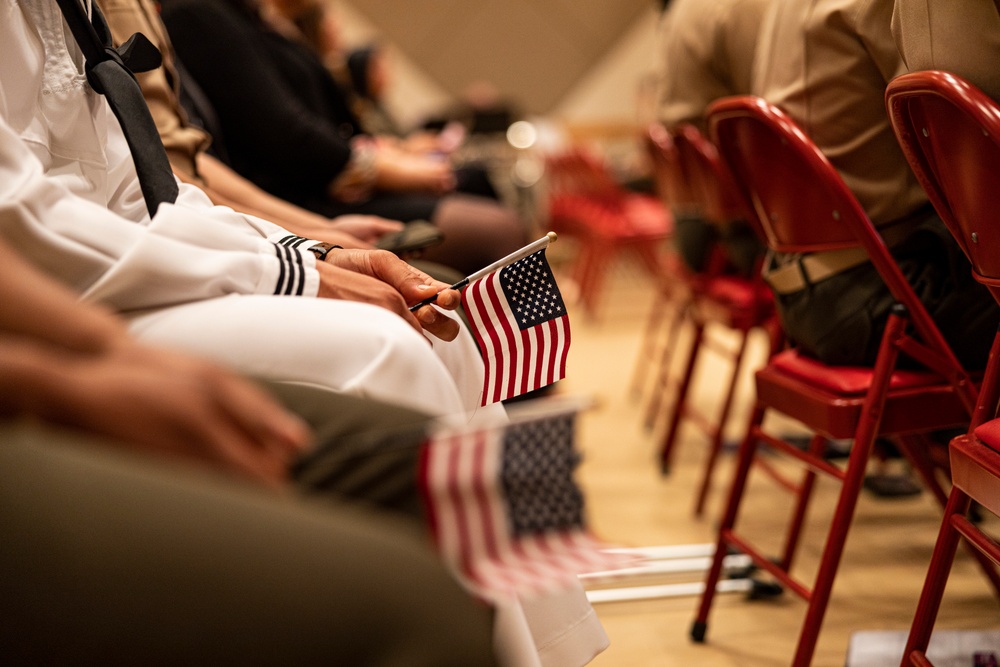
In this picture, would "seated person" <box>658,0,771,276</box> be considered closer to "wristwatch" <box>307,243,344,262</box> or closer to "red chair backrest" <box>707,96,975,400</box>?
"red chair backrest" <box>707,96,975,400</box>

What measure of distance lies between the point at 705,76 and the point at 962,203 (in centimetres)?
143

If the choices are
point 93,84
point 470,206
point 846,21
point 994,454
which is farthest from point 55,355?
point 470,206

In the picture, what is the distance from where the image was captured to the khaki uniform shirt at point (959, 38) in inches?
41.3

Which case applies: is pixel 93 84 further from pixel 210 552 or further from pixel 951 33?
pixel 951 33

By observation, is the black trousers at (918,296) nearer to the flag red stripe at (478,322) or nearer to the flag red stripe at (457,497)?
the flag red stripe at (478,322)

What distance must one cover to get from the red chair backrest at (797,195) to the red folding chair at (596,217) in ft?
8.53

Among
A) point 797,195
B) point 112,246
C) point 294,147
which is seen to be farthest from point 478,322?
point 294,147

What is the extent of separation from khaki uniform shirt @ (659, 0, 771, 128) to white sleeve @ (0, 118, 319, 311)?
5.45 ft

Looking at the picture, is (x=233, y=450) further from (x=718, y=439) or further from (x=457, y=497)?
(x=718, y=439)

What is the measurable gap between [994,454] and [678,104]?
5.46ft

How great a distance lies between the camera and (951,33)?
42.1 inches

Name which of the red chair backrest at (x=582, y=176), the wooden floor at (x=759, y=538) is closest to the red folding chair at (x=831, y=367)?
the wooden floor at (x=759, y=538)

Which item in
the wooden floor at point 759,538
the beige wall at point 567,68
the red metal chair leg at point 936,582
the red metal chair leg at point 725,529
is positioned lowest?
the wooden floor at point 759,538

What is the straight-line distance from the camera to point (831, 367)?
136 centimetres
